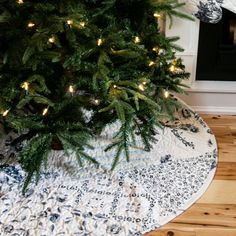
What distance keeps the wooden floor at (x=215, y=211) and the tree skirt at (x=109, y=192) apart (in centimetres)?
3

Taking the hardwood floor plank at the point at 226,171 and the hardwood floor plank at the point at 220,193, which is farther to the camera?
the hardwood floor plank at the point at 226,171

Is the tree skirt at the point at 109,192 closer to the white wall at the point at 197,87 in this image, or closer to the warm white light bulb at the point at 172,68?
the warm white light bulb at the point at 172,68

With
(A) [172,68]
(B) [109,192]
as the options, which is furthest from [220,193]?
(A) [172,68]

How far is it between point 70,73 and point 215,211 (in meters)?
0.82

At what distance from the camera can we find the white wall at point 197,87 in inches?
80.6

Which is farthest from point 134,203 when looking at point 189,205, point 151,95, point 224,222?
point 151,95

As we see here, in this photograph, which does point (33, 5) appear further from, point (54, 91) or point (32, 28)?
point (54, 91)

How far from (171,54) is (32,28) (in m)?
0.63

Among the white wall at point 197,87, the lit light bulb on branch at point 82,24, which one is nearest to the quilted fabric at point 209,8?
the white wall at point 197,87

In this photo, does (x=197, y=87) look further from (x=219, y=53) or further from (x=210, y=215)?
(x=210, y=215)

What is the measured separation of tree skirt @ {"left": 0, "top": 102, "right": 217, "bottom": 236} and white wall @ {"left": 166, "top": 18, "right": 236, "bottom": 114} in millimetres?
486

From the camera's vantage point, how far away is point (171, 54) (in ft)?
5.26

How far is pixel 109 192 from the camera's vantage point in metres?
1.46

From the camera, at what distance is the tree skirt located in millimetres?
1296
